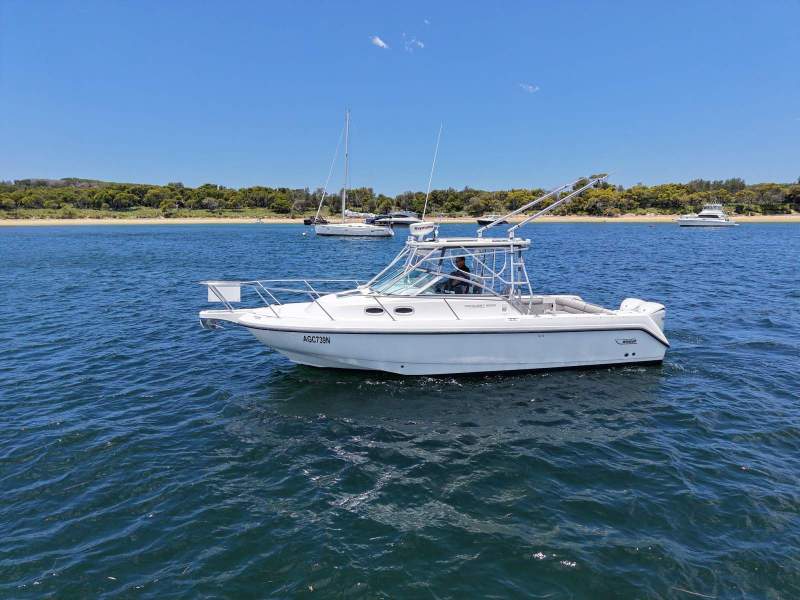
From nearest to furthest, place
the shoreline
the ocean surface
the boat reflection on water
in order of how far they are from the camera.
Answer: the ocean surface, the boat reflection on water, the shoreline

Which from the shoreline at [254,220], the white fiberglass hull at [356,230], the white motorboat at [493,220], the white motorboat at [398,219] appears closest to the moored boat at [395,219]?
the white motorboat at [398,219]

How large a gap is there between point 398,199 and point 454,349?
142 metres

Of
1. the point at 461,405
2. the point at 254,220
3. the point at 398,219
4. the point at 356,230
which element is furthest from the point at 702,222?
the point at 254,220

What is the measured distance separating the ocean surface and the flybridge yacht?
1.74 ft

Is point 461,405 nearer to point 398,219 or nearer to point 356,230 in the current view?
point 356,230

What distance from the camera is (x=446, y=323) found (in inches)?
408

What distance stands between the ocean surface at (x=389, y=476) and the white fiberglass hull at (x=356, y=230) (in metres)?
53.8

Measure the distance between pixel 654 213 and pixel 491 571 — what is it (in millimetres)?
142984

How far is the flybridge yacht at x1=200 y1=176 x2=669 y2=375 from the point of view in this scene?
10336 millimetres

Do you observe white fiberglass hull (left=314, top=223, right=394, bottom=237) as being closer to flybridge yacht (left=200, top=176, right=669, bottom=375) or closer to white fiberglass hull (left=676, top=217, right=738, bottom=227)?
flybridge yacht (left=200, top=176, right=669, bottom=375)

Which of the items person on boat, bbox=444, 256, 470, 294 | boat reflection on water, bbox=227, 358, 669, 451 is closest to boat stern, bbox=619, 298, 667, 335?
boat reflection on water, bbox=227, 358, 669, 451

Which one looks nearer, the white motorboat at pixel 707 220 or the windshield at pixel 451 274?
the windshield at pixel 451 274

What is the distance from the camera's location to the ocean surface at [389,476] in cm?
515

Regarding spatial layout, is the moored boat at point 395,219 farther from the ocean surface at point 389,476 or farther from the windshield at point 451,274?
the ocean surface at point 389,476
